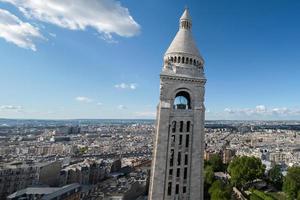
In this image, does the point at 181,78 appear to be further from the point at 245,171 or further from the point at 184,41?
the point at 245,171

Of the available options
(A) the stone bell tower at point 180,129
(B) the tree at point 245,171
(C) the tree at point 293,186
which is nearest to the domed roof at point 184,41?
(A) the stone bell tower at point 180,129

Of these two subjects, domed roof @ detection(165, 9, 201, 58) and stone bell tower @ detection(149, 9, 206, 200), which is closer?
stone bell tower @ detection(149, 9, 206, 200)

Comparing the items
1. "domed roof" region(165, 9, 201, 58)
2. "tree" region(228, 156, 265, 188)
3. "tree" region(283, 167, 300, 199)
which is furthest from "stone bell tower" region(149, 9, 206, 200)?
"tree" region(228, 156, 265, 188)

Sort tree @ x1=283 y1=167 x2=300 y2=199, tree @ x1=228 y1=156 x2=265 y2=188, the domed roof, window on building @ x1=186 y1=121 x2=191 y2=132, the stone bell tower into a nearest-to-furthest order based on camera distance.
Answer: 1. the stone bell tower
2. window on building @ x1=186 y1=121 x2=191 y2=132
3. the domed roof
4. tree @ x1=283 y1=167 x2=300 y2=199
5. tree @ x1=228 y1=156 x2=265 y2=188

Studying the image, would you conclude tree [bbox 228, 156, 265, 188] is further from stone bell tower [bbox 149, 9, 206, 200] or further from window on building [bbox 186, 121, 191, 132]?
window on building [bbox 186, 121, 191, 132]

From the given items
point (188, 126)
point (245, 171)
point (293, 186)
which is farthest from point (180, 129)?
point (245, 171)

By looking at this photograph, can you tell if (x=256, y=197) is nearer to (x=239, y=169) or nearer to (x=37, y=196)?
(x=239, y=169)

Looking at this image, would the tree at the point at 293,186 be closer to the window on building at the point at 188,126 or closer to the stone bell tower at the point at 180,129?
the stone bell tower at the point at 180,129
